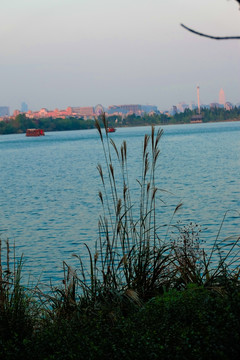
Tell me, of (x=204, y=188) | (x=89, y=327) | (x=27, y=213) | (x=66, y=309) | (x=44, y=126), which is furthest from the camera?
(x=44, y=126)

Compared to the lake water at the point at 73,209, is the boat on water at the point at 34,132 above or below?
above

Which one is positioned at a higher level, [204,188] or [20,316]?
[20,316]

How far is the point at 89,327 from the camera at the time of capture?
13.6 ft

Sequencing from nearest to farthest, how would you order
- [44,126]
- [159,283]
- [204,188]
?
[159,283], [204,188], [44,126]

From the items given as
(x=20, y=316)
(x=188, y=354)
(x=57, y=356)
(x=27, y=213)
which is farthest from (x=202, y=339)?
(x=27, y=213)

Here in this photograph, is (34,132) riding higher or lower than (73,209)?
higher

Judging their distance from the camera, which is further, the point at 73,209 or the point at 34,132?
the point at 34,132

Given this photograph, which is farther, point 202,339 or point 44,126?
point 44,126

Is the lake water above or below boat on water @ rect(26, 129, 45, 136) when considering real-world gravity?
below

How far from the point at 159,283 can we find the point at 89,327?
1.72m

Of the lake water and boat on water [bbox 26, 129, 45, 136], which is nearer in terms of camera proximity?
the lake water

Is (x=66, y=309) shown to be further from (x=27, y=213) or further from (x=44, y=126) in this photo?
(x=44, y=126)

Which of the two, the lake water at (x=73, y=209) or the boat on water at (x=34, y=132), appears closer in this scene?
the lake water at (x=73, y=209)

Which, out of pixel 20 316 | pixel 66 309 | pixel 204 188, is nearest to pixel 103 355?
pixel 20 316
